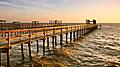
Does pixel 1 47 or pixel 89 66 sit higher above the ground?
pixel 1 47

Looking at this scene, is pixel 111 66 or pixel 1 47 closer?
pixel 1 47

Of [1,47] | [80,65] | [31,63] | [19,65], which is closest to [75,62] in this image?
[80,65]

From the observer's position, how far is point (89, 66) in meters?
14.0

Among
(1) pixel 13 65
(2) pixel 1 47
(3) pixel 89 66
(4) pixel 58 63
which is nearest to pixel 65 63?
(4) pixel 58 63

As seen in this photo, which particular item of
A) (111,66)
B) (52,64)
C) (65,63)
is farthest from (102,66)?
(52,64)

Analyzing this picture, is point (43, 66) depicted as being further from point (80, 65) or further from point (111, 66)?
point (111, 66)

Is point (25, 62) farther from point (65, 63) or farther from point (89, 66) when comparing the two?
point (89, 66)

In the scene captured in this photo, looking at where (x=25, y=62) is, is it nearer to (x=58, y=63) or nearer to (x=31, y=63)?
(x=31, y=63)

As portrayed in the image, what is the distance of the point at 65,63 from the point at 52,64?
45.5 inches

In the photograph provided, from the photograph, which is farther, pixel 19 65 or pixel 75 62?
pixel 75 62

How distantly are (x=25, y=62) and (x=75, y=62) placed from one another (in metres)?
4.22

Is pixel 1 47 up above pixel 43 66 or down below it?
above

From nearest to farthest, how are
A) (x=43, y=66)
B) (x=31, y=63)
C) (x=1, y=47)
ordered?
(x=1, y=47), (x=43, y=66), (x=31, y=63)

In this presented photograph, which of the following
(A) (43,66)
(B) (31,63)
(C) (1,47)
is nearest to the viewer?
(C) (1,47)
